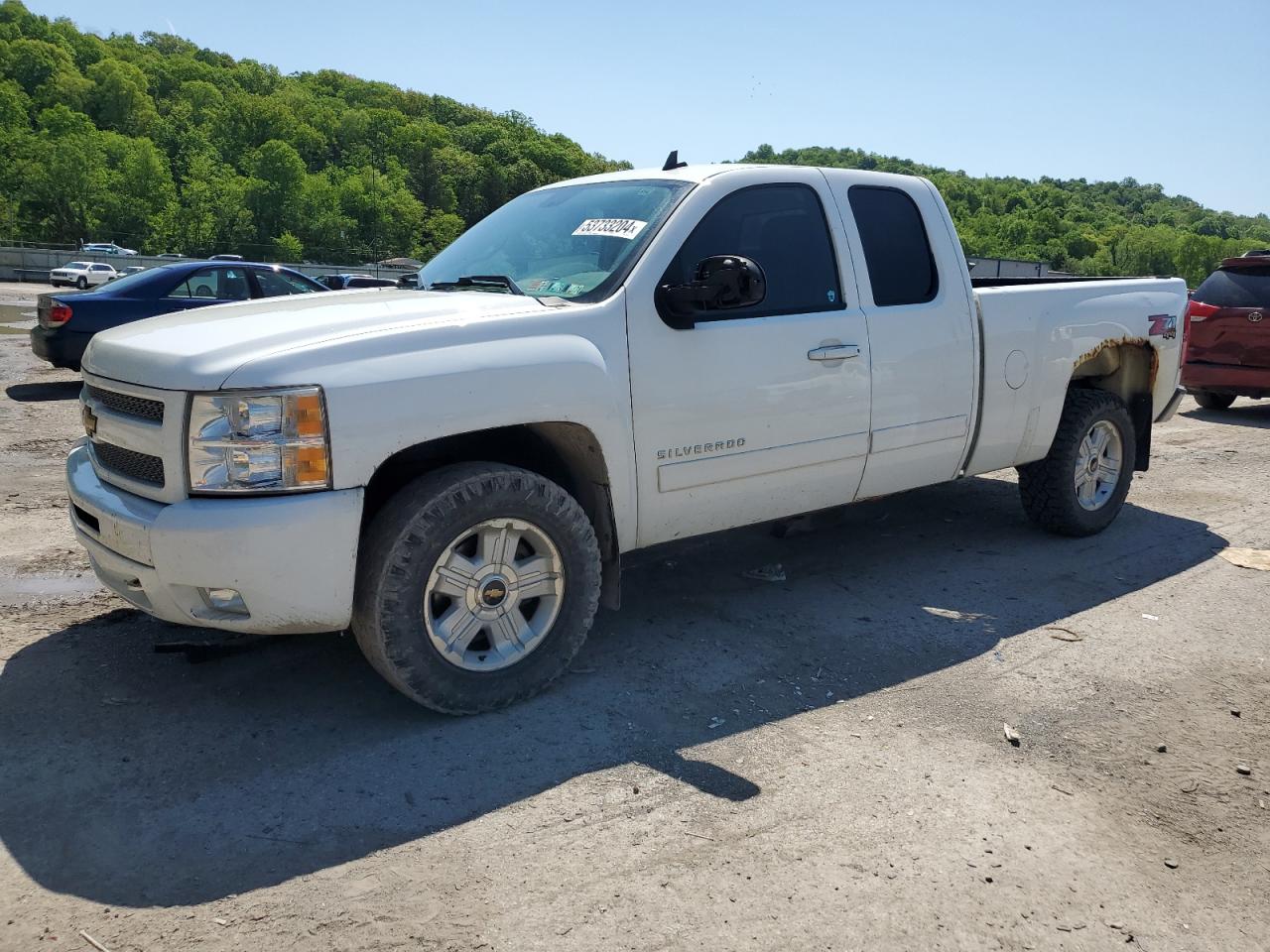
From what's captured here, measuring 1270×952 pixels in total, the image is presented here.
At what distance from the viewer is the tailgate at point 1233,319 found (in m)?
10.7

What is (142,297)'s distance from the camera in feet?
38.2

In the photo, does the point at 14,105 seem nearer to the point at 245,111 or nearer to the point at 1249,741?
the point at 245,111

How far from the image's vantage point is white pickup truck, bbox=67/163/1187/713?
3350 mm

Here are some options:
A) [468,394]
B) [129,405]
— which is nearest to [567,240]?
[468,394]

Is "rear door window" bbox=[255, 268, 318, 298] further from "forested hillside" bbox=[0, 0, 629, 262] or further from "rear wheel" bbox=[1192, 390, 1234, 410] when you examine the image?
"forested hillside" bbox=[0, 0, 629, 262]

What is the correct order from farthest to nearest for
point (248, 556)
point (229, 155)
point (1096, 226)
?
1. point (229, 155)
2. point (1096, 226)
3. point (248, 556)

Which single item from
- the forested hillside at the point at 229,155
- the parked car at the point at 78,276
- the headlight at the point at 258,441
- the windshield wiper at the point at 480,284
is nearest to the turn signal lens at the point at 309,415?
the headlight at the point at 258,441

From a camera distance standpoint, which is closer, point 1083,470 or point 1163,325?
point 1083,470

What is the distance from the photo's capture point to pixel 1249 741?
12.5ft

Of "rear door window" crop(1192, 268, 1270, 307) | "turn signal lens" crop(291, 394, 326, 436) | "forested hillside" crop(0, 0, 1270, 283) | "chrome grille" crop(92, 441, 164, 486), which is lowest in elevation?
"chrome grille" crop(92, 441, 164, 486)

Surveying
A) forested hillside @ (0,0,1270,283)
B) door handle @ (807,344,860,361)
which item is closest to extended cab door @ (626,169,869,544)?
door handle @ (807,344,860,361)

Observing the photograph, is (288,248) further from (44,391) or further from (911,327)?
(911,327)

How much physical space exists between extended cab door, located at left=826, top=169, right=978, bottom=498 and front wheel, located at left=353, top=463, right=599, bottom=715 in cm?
174

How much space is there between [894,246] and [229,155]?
5376 inches
